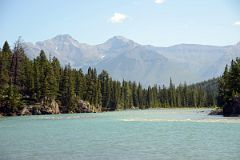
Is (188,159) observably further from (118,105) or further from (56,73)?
(118,105)

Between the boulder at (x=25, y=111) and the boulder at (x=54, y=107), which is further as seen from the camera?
the boulder at (x=54, y=107)

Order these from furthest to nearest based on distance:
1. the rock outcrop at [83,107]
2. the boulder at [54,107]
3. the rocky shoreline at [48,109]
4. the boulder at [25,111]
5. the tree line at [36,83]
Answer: the rock outcrop at [83,107] < the boulder at [54,107] < the rocky shoreline at [48,109] < the boulder at [25,111] < the tree line at [36,83]

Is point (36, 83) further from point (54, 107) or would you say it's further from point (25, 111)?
point (25, 111)

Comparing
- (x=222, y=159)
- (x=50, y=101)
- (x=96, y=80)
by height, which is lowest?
(x=222, y=159)

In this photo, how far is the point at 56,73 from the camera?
460 feet

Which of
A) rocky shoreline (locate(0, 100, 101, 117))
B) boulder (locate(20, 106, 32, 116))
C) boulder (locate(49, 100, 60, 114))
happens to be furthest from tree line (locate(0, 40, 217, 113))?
boulder (locate(49, 100, 60, 114))

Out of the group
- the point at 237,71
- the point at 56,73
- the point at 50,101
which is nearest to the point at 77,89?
the point at 56,73

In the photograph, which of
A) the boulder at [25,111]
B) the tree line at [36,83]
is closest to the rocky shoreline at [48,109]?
the boulder at [25,111]

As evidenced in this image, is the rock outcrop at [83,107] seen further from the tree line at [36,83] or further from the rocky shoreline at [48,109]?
the tree line at [36,83]

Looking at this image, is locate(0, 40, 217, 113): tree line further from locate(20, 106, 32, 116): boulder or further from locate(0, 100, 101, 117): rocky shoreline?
locate(20, 106, 32, 116): boulder

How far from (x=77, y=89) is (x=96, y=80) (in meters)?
20.2

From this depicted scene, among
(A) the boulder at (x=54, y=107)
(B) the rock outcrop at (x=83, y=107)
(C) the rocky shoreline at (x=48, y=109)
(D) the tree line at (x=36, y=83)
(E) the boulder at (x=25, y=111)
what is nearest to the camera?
(D) the tree line at (x=36, y=83)

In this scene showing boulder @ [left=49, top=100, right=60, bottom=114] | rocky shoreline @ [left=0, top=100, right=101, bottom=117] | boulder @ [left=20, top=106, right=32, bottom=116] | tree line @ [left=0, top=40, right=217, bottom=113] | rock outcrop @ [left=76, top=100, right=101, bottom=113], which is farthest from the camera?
rock outcrop @ [left=76, top=100, right=101, bottom=113]

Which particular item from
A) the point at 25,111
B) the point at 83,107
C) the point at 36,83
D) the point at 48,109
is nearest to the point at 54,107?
the point at 48,109
